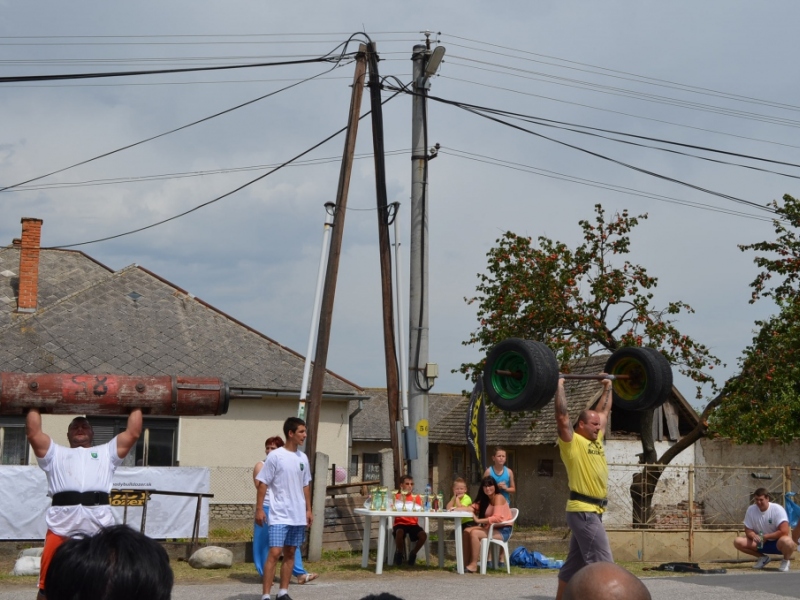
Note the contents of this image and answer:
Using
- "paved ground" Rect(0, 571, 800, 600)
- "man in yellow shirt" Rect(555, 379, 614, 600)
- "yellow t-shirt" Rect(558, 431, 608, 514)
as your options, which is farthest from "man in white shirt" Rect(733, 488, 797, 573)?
"yellow t-shirt" Rect(558, 431, 608, 514)

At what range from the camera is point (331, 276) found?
14.8m

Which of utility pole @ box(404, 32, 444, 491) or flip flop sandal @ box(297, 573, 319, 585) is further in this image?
utility pole @ box(404, 32, 444, 491)

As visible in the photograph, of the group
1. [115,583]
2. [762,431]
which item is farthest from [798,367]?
[115,583]

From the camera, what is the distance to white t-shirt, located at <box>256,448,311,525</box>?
962cm

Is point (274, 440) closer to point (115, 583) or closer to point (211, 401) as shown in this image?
point (211, 401)

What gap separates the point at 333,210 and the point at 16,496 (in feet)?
22.4

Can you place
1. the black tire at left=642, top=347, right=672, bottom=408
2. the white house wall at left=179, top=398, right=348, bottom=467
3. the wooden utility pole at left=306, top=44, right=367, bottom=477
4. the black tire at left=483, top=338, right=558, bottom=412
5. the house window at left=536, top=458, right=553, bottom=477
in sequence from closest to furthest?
the black tire at left=483, top=338, right=558, bottom=412, the black tire at left=642, top=347, right=672, bottom=408, the wooden utility pole at left=306, top=44, right=367, bottom=477, the white house wall at left=179, top=398, right=348, bottom=467, the house window at left=536, top=458, right=553, bottom=477

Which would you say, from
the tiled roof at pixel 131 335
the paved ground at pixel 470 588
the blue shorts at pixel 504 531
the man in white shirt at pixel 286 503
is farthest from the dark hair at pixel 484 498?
the tiled roof at pixel 131 335

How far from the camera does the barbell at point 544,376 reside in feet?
32.2

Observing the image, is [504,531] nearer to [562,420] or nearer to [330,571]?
[330,571]

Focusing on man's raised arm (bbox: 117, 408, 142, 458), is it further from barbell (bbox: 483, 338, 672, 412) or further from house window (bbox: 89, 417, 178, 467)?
house window (bbox: 89, 417, 178, 467)

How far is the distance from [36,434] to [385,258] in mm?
8775

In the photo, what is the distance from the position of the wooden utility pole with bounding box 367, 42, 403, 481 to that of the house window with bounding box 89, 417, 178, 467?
8192 mm

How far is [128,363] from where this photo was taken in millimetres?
22438
